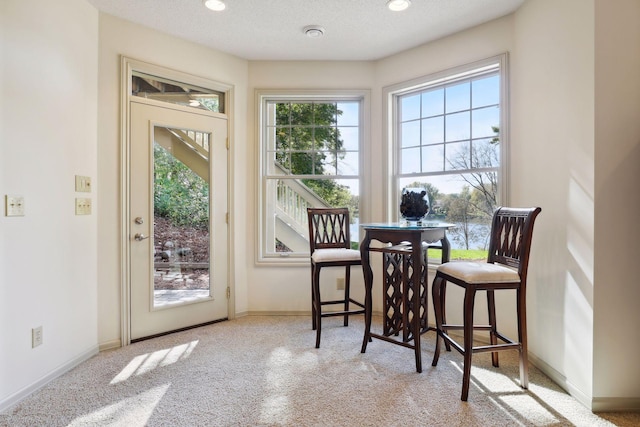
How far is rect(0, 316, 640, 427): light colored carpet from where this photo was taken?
1.78m

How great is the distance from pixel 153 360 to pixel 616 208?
300 centimetres

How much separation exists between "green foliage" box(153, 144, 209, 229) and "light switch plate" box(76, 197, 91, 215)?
1.64 feet

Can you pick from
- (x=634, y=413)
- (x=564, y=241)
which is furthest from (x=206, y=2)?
(x=634, y=413)

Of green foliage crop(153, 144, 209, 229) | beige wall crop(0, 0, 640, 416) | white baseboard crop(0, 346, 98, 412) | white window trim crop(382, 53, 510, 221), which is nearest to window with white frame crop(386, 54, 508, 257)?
white window trim crop(382, 53, 510, 221)

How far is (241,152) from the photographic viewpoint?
350 centimetres

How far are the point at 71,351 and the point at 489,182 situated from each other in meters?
3.35

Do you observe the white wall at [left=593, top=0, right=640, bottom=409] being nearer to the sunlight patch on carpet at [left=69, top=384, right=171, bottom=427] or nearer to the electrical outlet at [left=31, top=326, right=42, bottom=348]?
the sunlight patch on carpet at [left=69, top=384, right=171, bottom=427]

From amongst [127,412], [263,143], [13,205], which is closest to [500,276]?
[127,412]

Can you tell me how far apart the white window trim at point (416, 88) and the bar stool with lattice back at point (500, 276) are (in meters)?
0.68

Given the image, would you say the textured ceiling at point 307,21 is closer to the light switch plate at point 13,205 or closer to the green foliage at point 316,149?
the green foliage at point 316,149

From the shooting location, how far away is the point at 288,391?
2057 millimetres

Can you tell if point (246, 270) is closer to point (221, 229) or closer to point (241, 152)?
point (221, 229)

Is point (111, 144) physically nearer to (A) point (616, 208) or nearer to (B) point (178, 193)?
(B) point (178, 193)

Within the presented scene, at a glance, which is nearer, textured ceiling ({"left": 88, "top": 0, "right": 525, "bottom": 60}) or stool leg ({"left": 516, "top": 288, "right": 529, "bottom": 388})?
stool leg ({"left": 516, "top": 288, "right": 529, "bottom": 388})
